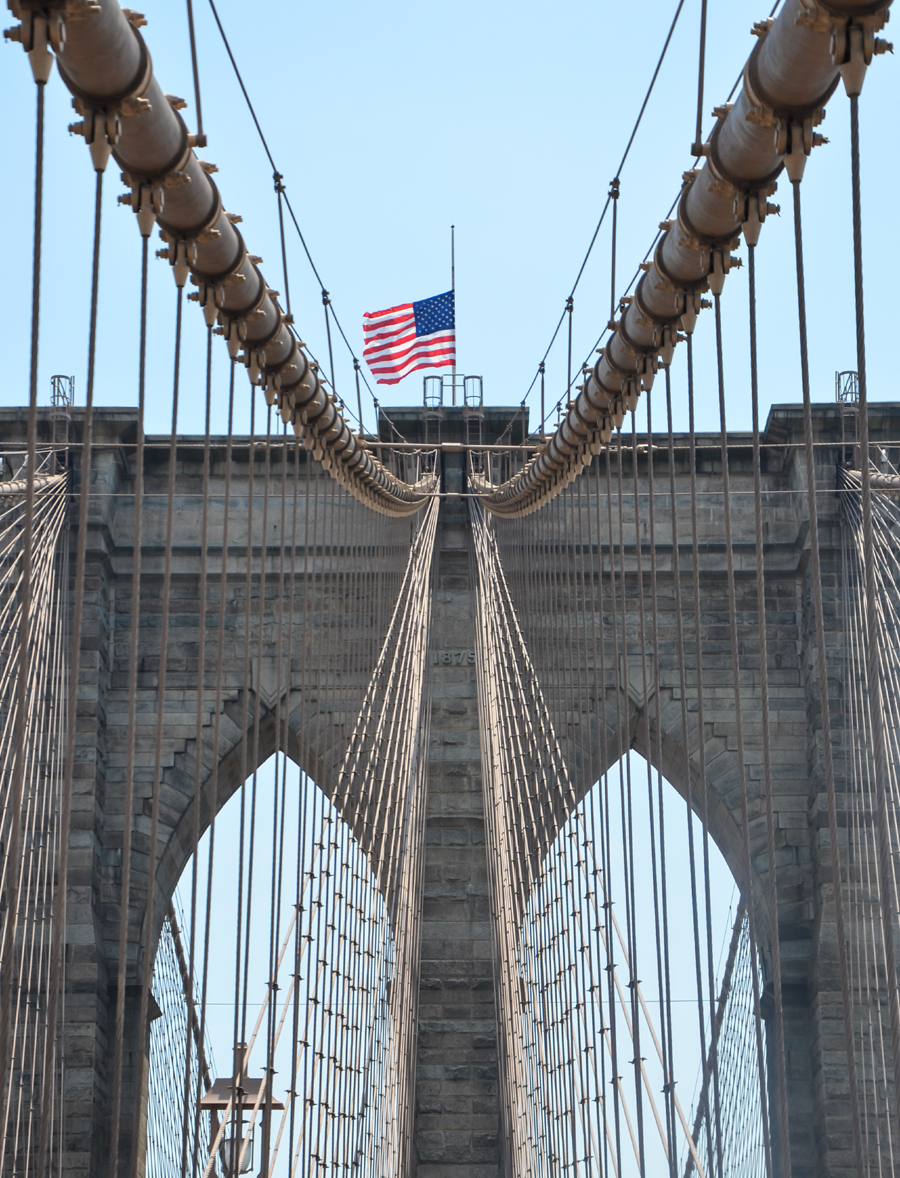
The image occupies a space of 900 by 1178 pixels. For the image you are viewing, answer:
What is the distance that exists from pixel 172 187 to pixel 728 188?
4.74 feet

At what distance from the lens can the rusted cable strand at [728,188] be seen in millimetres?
3764

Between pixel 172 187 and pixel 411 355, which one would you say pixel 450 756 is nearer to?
pixel 411 355

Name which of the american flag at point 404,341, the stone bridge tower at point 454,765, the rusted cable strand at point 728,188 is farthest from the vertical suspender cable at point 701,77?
the american flag at point 404,341

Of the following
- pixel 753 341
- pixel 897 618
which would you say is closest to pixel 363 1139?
pixel 753 341

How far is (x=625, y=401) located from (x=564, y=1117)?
3.70 metres

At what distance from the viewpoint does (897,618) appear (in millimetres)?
14945

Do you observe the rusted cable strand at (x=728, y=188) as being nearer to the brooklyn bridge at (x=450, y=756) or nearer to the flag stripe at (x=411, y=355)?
the brooklyn bridge at (x=450, y=756)

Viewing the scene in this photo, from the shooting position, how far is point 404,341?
1803 centimetres

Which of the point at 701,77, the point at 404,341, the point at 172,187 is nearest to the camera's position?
the point at 172,187

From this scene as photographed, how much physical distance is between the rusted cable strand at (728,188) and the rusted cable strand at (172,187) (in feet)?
4.14

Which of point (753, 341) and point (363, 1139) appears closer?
point (753, 341)

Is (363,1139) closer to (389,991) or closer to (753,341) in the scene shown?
(389,991)

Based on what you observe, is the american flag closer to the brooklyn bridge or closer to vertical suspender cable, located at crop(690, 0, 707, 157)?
the brooklyn bridge

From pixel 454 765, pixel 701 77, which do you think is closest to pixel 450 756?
pixel 454 765
